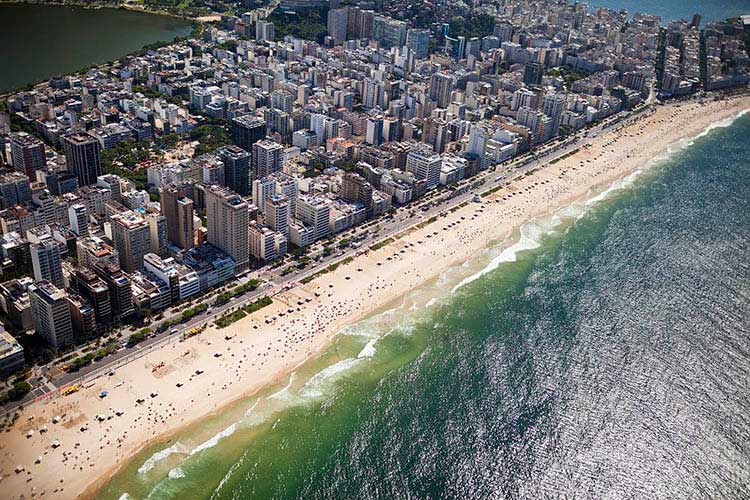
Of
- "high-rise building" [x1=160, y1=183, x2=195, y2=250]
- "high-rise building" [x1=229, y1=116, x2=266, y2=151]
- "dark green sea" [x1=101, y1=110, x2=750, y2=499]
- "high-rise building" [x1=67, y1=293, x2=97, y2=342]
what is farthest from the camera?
"high-rise building" [x1=229, y1=116, x2=266, y2=151]

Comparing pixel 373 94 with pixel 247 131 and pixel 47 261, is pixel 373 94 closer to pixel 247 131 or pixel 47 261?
pixel 247 131

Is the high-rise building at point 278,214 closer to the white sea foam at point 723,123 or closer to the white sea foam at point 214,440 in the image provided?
the white sea foam at point 214,440

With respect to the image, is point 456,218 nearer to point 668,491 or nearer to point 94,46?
point 668,491

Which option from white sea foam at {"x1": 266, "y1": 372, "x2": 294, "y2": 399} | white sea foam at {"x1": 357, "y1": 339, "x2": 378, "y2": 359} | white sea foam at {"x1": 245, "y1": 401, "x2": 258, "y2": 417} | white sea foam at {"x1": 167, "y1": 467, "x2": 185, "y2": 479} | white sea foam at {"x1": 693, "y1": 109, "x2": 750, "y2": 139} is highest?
white sea foam at {"x1": 693, "y1": 109, "x2": 750, "y2": 139}

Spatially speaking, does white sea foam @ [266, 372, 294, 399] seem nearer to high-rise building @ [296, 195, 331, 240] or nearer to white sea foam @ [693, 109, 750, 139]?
high-rise building @ [296, 195, 331, 240]

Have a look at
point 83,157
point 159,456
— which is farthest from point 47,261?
point 159,456

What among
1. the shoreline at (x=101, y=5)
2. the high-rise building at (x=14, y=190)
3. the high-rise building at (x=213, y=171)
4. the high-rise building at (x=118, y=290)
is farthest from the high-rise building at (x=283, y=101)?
the shoreline at (x=101, y=5)

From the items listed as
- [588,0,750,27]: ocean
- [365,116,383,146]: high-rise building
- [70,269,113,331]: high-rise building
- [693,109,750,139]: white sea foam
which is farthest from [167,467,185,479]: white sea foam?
[588,0,750,27]: ocean
